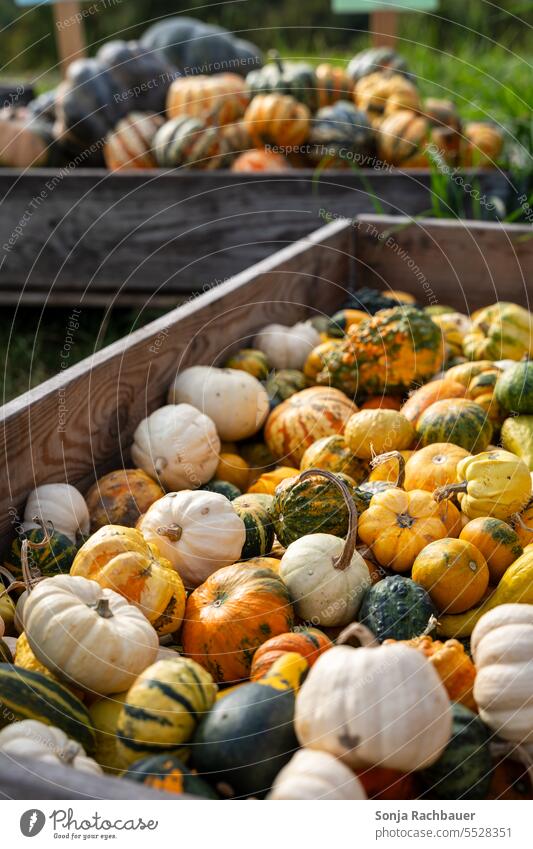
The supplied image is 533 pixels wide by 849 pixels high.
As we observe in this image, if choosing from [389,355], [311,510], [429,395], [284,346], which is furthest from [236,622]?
[284,346]

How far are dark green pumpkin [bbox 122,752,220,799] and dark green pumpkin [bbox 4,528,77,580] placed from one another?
2.89 feet

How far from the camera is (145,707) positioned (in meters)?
1.61

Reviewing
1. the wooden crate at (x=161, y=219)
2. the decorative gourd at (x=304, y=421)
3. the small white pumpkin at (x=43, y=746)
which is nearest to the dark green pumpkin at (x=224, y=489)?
the decorative gourd at (x=304, y=421)

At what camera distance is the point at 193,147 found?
524 centimetres

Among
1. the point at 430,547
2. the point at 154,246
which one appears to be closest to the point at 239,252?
the point at 154,246

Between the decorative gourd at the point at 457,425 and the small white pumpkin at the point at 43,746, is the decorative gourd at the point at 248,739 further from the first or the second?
the decorative gourd at the point at 457,425

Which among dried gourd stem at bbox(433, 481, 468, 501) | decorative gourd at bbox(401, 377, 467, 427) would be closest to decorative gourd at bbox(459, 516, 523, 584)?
dried gourd stem at bbox(433, 481, 468, 501)

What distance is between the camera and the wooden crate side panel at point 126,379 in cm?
242

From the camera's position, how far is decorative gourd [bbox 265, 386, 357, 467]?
2898 mm

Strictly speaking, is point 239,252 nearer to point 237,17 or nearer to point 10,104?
point 10,104

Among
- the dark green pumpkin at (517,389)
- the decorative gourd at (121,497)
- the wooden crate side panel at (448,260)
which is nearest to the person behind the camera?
the decorative gourd at (121,497)

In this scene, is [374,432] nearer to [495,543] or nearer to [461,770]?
[495,543]

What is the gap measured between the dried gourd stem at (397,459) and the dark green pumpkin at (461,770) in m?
0.89
